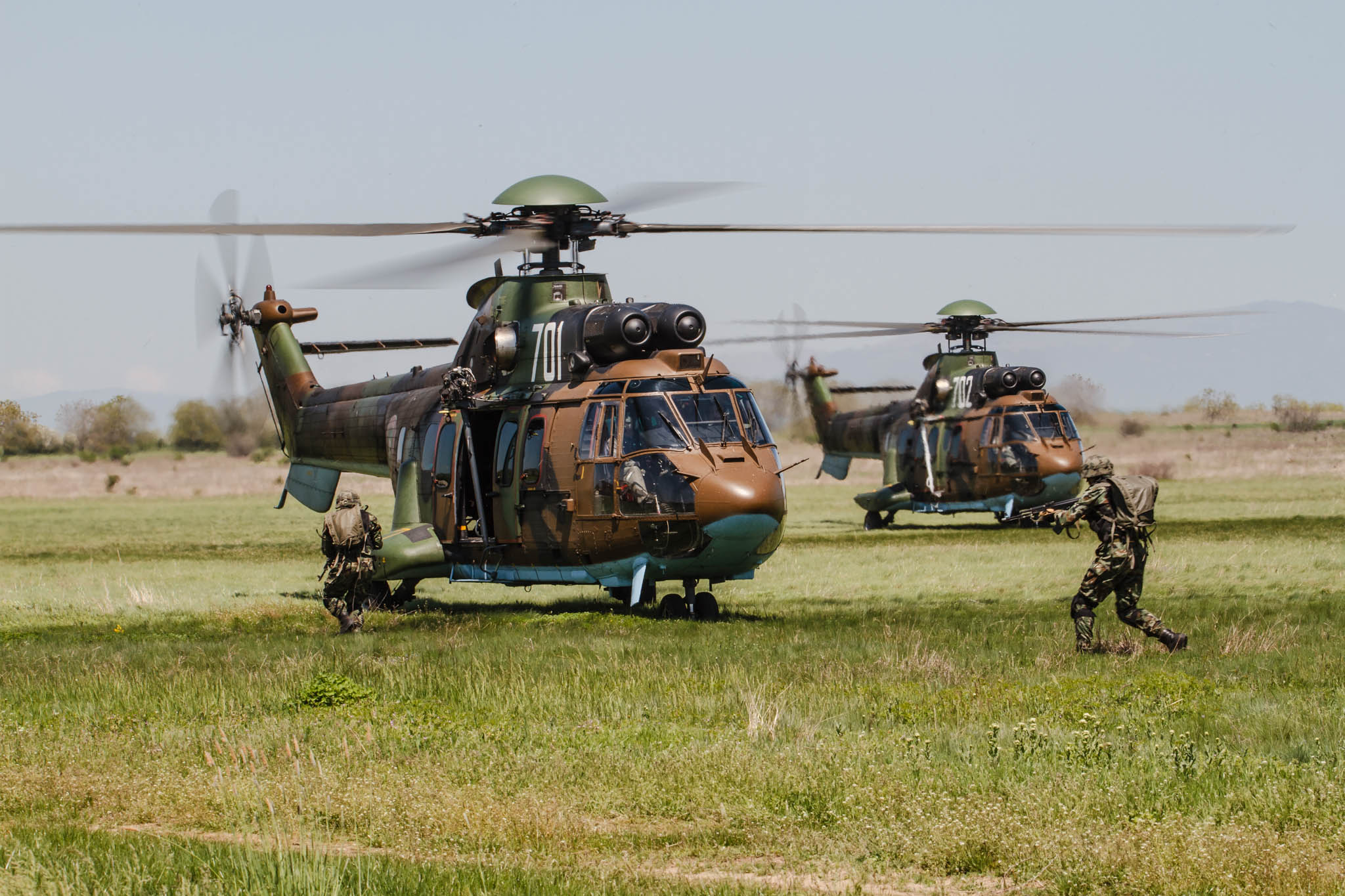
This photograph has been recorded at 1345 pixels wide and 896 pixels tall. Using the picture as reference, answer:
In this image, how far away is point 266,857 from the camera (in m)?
7.24

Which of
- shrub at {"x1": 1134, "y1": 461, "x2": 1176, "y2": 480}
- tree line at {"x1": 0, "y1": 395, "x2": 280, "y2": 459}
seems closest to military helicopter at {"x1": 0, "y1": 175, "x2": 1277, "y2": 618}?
shrub at {"x1": 1134, "y1": 461, "x2": 1176, "y2": 480}

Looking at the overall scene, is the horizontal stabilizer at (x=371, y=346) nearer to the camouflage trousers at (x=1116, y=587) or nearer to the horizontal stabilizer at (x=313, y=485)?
the horizontal stabilizer at (x=313, y=485)

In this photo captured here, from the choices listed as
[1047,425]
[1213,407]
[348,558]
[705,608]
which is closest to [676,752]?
[705,608]

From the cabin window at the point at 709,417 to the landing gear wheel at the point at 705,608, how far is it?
2129 mm

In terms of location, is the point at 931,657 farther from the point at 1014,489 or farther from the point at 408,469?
the point at 1014,489

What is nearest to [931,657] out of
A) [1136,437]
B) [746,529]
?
[746,529]

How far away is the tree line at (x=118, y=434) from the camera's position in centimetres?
7862

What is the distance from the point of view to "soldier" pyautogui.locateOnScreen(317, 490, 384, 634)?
17.4 metres

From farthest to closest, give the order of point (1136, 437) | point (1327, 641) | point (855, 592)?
point (1136, 437), point (855, 592), point (1327, 641)

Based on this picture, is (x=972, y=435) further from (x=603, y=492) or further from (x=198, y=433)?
(x=198, y=433)

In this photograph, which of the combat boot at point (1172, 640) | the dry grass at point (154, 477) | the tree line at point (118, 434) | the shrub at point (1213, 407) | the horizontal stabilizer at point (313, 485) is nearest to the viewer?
the combat boot at point (1172, 640)

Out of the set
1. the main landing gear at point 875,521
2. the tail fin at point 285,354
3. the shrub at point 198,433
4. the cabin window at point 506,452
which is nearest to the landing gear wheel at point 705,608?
the cabin window at point 506,452

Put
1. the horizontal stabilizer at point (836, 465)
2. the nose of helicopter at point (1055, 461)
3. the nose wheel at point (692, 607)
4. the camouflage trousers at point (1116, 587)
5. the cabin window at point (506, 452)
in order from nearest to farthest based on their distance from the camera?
the camouflage trousers at point (1116, 587) → the nose wheel at point (692, 607) → the cabin window at point (506, 452) → the nose of helicopter at point (1055, 461) → the horizontal stabilizer at point (836, 465)

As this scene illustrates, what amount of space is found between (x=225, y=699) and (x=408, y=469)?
28.0 feet
